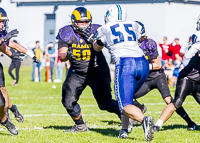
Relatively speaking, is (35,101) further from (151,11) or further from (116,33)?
(151,11)

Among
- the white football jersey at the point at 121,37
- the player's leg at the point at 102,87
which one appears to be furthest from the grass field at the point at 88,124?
the white football jersey at the point at 121,37

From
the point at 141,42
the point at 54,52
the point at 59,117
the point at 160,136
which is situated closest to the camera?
the point at 160,136

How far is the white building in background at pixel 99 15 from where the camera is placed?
2839cm

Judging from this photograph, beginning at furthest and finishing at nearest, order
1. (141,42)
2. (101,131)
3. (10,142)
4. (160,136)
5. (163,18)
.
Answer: (163,18), (141,42), (101,131), (160,136), (10,142)

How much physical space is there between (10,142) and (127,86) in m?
1.54

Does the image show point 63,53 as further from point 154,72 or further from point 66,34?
point 154,72

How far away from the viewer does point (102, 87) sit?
6449 millimetres

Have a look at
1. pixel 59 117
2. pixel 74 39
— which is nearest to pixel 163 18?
pixel 59 117

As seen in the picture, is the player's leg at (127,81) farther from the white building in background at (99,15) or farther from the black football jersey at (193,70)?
the white building in background at (99,15)

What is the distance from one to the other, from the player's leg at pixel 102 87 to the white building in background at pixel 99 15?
870 inches

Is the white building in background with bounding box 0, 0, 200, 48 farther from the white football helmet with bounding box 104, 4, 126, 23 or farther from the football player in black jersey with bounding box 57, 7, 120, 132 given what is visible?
the white football helmet with bounding box 104, 4, 126, 23

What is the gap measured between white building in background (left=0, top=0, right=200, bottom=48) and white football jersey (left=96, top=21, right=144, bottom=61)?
22893 mm

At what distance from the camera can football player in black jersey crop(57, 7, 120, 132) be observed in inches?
248

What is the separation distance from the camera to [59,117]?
27.9ft
